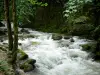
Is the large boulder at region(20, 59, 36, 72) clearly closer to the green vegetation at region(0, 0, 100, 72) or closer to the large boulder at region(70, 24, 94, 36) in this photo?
the green vegetation at region(0, 0, 100, 72)

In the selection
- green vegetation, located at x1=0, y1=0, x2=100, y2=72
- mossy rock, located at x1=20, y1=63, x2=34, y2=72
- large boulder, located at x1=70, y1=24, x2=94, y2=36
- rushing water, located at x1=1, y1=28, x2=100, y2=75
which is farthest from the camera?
large boulder, located at x1=70, y1=24, x2=94, y2=36

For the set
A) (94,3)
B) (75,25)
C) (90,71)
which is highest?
(94,3)

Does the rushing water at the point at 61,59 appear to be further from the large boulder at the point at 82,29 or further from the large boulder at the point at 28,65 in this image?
the large boulder at the point at 82,29

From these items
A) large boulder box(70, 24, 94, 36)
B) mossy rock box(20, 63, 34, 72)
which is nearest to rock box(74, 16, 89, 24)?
large boulder box(70, 24, 94, 36)

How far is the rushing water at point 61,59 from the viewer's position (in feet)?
38.6

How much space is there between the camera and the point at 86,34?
21.9 m

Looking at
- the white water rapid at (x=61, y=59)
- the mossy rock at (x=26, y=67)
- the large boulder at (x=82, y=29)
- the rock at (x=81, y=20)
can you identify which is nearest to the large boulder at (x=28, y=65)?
the mossy rock at (x=26, y=67)

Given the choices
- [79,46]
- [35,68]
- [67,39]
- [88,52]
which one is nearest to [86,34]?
[67,39]

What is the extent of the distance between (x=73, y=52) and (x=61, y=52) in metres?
0.96

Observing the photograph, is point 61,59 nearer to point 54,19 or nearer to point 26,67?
point 26,67

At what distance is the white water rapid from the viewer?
1176 centimetres

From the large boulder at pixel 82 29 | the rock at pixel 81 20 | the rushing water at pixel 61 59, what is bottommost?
the rushing water at pixel 61 59

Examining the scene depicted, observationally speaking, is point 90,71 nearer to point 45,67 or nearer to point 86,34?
point 45,67

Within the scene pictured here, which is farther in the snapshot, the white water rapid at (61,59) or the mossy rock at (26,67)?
the white water rapid at (61,59)
